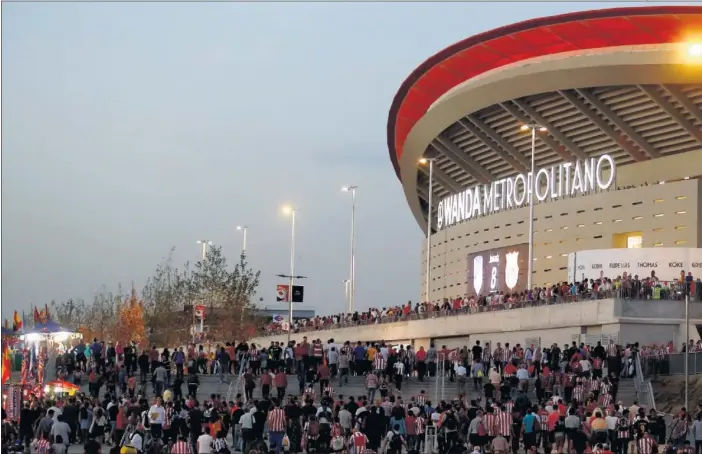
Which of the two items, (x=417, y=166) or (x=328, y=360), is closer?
(x=328, y=360)

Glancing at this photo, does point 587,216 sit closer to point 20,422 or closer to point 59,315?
point 20,422

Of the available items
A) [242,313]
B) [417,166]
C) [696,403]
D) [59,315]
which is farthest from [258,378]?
[59,315]

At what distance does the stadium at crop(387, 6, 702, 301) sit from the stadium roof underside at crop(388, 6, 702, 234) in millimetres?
60

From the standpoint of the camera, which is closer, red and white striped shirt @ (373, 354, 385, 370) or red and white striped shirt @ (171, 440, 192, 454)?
red and white striped shirt @ (171, 440, 192, 454)

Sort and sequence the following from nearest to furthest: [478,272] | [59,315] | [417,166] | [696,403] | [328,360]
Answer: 1. [696,403]
2. [328,360]
3. [478,272]
4. [417,166]
5. [59,315]

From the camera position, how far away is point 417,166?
7750 cm

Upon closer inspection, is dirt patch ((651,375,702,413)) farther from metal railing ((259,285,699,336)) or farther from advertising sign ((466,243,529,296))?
advertising sign ((466,243,529,296))

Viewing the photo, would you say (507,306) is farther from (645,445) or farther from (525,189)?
(645,445)

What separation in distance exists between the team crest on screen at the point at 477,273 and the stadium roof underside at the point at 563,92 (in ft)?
17.7

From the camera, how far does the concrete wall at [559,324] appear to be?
4453 centimetres

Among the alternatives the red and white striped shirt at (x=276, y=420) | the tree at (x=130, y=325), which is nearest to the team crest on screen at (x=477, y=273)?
the tree at (x=130, y=325)

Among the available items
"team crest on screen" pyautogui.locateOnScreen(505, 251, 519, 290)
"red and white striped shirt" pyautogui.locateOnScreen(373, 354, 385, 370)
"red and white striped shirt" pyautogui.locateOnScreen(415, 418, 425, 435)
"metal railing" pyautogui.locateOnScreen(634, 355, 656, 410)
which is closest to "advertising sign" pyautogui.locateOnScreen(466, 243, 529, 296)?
"team crest on screen" pyautogui.locateOnScreen(505, 251, 519, 290)

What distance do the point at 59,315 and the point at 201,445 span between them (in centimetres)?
8599

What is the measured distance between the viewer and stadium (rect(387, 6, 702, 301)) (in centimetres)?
5491
